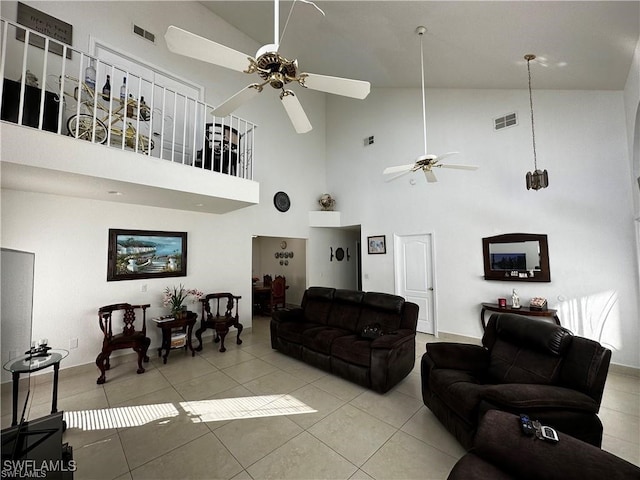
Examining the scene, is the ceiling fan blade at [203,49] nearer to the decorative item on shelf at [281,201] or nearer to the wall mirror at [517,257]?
the decorative item on shelf at [281,201]

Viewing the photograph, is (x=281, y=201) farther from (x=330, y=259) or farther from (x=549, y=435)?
(x=549, y=435)

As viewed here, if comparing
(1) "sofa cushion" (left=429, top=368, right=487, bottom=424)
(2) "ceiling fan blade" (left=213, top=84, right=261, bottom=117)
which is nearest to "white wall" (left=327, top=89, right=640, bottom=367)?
(1) "sofa cushion" (left=429, top=368, right=487, bottom=424)

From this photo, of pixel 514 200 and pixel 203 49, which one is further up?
pixel 203 49

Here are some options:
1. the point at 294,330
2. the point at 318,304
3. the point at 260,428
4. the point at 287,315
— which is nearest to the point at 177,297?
the point at 287,315

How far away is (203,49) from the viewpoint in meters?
1.74

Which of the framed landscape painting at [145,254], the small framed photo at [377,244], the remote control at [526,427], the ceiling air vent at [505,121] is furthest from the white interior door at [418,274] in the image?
the framed landscape painting at [145,254]

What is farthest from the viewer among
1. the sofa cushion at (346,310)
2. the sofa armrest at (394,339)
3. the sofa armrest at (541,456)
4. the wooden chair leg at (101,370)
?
the sofa cushion at (346,310)

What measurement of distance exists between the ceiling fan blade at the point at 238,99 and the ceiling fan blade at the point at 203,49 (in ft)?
0.52

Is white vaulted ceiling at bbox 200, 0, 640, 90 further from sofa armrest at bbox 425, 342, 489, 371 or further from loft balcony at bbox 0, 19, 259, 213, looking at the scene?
sofa armrest at bbox 425, 342, 489, 371

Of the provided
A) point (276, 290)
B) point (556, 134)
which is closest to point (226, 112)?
point (556, 134)

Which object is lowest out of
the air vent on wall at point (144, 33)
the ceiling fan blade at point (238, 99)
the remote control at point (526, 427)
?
the remote control at point (526, 427)

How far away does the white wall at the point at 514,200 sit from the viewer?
11.9 feet

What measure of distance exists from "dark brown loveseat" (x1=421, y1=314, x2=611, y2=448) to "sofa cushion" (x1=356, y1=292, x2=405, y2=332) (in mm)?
913

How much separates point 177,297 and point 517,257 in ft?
18.5
